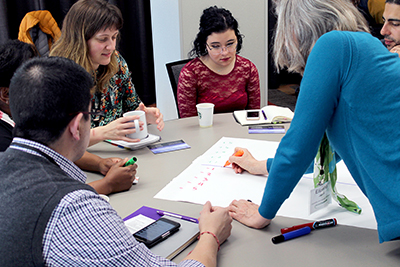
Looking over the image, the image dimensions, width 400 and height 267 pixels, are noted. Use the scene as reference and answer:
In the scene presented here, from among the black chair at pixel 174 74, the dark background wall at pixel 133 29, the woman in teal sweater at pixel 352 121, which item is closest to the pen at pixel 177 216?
the woman in teal sweater at pixel 352 121

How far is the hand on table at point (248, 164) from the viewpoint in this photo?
122cm

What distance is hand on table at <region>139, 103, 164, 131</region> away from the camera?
1.72 m

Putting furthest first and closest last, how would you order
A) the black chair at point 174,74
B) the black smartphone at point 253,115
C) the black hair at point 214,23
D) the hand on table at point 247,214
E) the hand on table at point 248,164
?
the black chair at point 174,74, the black hair at point 214,23, the black smartphone at point 253,115, the hand on table at point 248,164, the hand on table at point 247,214

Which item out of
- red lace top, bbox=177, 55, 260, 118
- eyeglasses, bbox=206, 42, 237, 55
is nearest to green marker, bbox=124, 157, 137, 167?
red lace top, bbox=177, 55, 260, 118

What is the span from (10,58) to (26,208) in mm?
735

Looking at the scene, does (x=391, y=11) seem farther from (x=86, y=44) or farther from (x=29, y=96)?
(x=29, y=96)

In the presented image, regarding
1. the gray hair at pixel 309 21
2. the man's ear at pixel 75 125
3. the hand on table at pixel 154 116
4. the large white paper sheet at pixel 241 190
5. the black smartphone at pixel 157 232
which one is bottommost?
the large white paper sheet at pixel 241 190

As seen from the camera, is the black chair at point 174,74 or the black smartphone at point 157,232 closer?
the black smartphone at point 157,232

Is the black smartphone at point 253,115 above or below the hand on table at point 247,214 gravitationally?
above

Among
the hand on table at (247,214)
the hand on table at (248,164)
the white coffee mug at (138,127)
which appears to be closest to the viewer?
the hand on table at (247,214)

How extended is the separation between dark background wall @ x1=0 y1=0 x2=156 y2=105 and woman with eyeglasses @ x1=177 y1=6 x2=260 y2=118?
7.15ft

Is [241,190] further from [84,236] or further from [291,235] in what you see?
[84,236]

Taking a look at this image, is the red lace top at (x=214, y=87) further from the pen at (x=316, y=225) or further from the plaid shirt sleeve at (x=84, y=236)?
the plaid shirt sleeve at (x=84, y=236)

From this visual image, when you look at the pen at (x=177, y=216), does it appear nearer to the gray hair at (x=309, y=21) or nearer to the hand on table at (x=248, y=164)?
the hand on table at (x=248, y=164)
